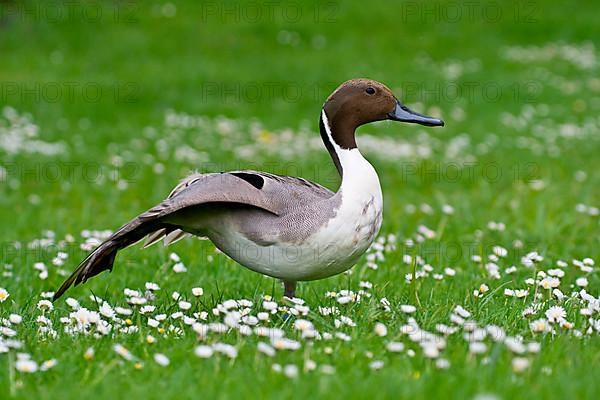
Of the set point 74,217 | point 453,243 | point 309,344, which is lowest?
point 74,217

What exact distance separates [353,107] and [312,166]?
5.11 m

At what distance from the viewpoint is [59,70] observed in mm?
13711

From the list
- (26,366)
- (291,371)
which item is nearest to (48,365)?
(26,366)

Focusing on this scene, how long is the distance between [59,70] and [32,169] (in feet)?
16.8

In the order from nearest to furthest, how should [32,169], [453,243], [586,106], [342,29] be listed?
[453,243], [32,169], [586,106], [342,29]

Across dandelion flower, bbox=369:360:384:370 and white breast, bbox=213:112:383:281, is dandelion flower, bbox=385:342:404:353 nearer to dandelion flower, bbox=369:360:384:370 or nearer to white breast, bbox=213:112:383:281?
dandelion flower, bbox=369:360:384:370

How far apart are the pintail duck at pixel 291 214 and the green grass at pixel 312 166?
27 cm

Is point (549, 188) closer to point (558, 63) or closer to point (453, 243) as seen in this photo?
point (453, 243)

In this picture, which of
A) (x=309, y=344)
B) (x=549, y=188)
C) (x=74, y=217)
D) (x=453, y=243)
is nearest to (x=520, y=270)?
(x=453, y=243)

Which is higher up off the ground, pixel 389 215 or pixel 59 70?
pixel 389 215

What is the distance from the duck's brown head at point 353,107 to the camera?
4098 mm

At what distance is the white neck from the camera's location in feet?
12.7

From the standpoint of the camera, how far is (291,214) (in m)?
3.84

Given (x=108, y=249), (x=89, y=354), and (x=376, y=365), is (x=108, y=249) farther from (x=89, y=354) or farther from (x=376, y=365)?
(x=376, y=365)
